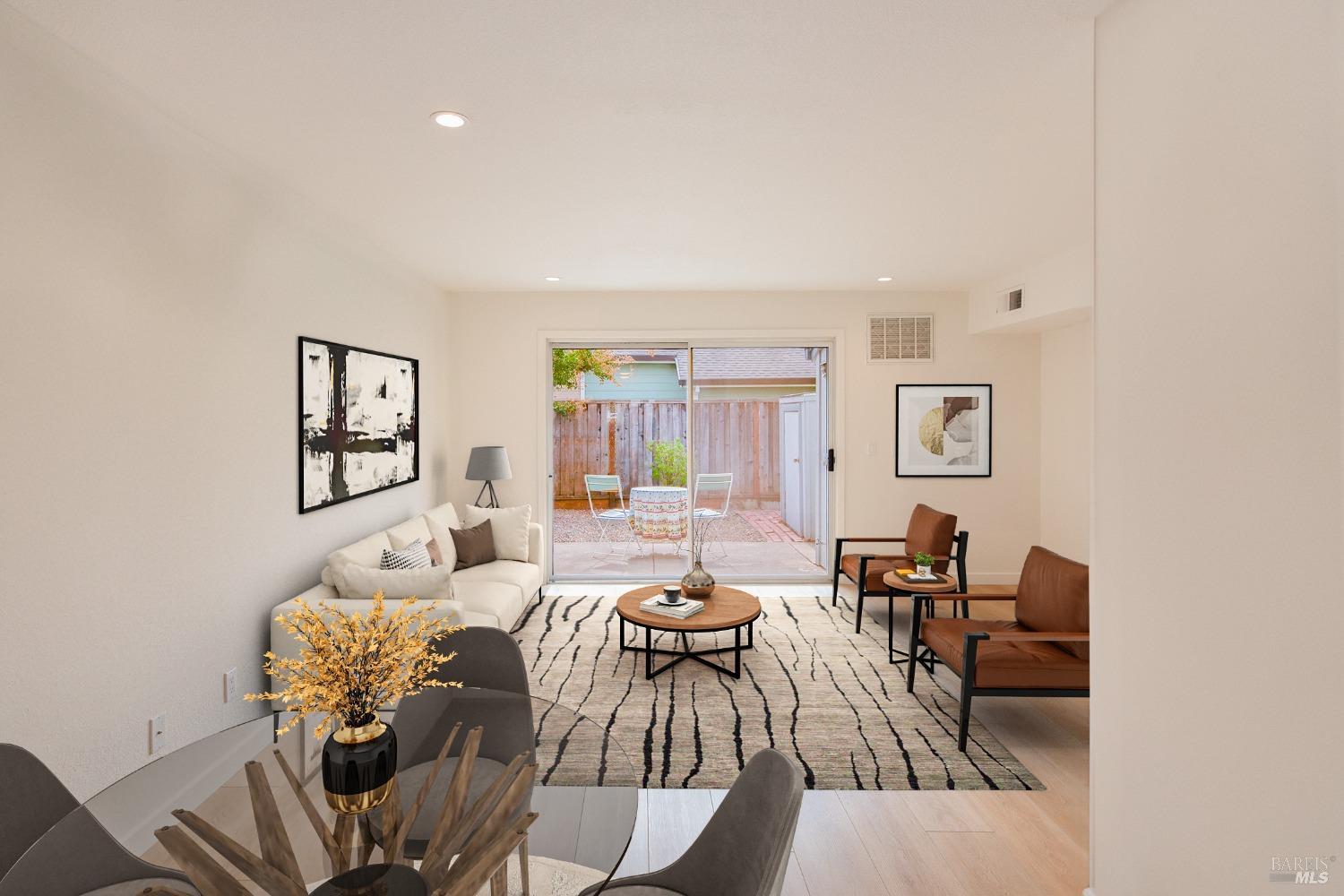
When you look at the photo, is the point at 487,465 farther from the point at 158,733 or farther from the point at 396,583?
the point at 158,733

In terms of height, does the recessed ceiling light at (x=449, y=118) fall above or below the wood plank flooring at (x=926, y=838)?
above

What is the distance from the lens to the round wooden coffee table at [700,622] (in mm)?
3758

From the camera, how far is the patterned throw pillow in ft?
12.5

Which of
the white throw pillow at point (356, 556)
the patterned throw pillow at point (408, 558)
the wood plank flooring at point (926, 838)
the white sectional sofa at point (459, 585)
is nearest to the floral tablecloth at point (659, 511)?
the white sectional sofa at point (459, 585)

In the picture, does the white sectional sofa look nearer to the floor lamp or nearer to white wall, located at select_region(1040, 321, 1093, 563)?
the floor lamp

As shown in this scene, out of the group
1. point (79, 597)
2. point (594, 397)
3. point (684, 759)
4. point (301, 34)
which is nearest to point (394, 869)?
point (79, 597)

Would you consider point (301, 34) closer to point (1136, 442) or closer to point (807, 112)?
point (807, 112)

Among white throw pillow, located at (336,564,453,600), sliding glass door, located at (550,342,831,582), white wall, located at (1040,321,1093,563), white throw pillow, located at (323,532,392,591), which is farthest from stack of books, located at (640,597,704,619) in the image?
white wall, located at (1040,321,1093,563)

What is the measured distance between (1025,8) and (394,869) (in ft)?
8.45

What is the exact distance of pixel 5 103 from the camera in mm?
1885

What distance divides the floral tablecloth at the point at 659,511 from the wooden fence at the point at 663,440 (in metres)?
0.12

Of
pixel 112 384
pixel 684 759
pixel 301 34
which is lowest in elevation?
pixel 684 759

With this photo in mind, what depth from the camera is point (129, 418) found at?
7.70ft

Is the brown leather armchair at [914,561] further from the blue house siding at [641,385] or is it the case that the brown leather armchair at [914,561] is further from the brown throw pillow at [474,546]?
the brown throw pillow at [474,546]
